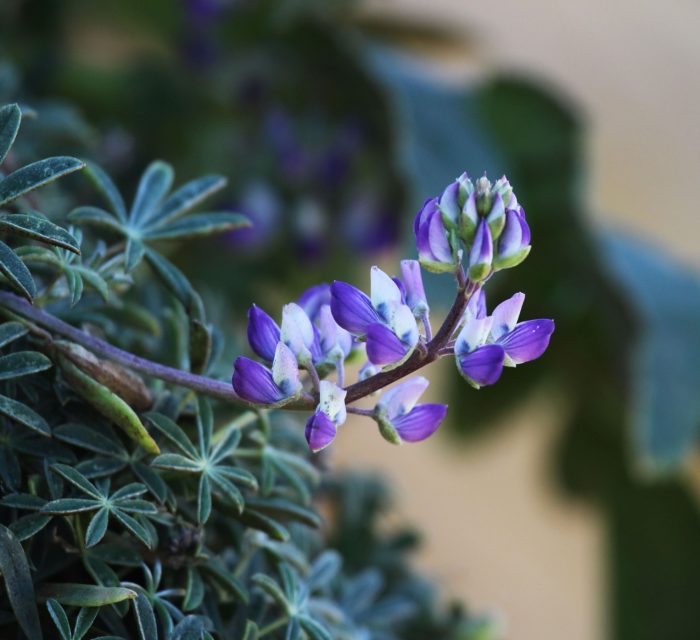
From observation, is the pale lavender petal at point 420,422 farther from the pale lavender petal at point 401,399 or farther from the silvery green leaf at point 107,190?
the silvery green leaf at point 107,190

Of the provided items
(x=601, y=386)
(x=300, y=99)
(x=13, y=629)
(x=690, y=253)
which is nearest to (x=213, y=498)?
(x=13, y=629)

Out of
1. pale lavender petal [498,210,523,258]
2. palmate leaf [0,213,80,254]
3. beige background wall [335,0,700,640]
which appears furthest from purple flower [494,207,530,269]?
beige background wall [335,0,700,640]

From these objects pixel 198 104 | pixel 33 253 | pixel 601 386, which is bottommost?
pixel 601 386

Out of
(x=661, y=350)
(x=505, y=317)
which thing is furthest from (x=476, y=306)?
(x=661, y=350)

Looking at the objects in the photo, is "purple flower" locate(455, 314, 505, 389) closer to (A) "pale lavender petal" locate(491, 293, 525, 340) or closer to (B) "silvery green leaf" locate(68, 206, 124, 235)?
(A) "pale lavender petal" locate(491, 293, 525, 340)

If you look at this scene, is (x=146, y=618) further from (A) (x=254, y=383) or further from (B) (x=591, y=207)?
(B) (x=591, y=207)

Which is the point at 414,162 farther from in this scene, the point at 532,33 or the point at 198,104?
the point at 532,33
